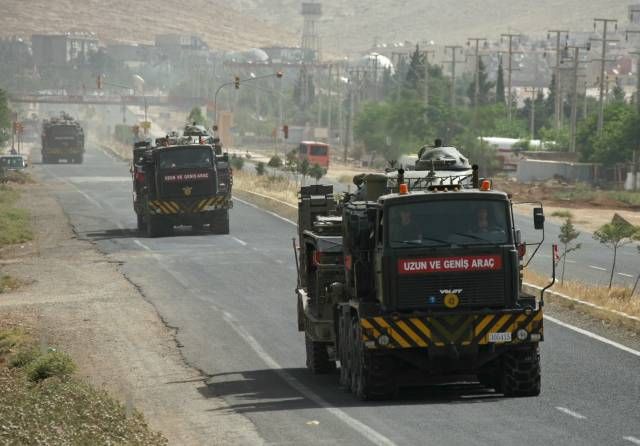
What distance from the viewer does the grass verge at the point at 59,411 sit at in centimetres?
1906

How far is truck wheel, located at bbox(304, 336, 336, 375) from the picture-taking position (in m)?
25.5

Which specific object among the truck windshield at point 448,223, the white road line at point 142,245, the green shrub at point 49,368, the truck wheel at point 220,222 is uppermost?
the truck windshield at point 448,223

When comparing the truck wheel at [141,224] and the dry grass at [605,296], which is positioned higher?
the dry grass at [605,296]

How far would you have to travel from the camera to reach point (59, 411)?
68.9ft

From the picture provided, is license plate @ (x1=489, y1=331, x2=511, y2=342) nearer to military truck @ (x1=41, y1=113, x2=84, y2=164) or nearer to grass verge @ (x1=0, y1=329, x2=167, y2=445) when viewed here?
grass verge @ (x1=0, y1=329, x2=167, y2=445)

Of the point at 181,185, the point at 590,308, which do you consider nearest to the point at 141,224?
the point at 181,185

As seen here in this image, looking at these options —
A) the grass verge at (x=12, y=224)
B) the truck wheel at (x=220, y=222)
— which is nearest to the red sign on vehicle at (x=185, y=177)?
the truck wheel at (x=220, y=222)

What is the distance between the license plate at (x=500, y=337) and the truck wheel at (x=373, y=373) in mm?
1410

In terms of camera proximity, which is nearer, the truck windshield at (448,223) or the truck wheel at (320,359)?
the truck windshield at (448,223)

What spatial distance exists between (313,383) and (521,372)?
4.01 metres

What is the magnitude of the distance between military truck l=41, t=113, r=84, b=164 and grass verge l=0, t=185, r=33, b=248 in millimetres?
48897

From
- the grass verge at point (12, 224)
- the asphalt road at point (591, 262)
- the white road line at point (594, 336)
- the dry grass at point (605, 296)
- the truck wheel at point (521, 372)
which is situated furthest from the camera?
the grass verge at point (12, 224)

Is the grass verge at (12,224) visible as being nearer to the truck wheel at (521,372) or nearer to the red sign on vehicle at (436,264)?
the truck wheel at (521,372)

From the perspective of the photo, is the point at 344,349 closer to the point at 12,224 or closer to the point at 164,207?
the point at 164,207
